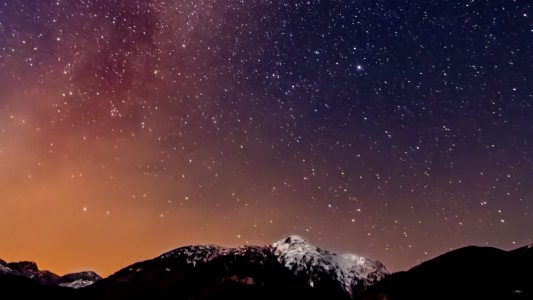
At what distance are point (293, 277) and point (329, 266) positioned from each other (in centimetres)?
187

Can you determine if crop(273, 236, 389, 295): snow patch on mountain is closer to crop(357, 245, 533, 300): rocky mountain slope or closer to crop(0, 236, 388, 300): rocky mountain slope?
crop(0, 236, 388, 300): rocky mountain slope

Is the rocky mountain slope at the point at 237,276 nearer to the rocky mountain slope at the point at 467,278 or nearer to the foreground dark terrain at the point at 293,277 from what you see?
the foreground dark terrain at the point at 293,277

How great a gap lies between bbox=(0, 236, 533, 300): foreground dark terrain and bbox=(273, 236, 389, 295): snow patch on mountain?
0.13 ft

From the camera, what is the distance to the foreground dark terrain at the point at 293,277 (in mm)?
4992

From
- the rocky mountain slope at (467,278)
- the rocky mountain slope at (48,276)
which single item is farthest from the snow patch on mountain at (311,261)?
the rocky mountain slope at (48,276)

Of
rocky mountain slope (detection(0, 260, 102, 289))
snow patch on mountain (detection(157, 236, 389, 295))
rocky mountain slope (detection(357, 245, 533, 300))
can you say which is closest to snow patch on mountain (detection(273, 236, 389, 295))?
snow patch on mountain (detection(157, 236, 389, 295))

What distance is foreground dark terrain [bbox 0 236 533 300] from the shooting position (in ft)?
16.4

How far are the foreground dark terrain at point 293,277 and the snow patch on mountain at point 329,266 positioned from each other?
0.13 ft

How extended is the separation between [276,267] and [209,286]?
3132 mm

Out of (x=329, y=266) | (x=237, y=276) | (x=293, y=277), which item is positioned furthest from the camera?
(x=329, y=266)

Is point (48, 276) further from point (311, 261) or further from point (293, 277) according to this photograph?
point (311, 261)

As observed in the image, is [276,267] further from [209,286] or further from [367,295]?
[367,295]

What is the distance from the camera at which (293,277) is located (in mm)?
11445

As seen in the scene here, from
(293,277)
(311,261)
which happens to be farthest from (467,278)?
(311,261)
